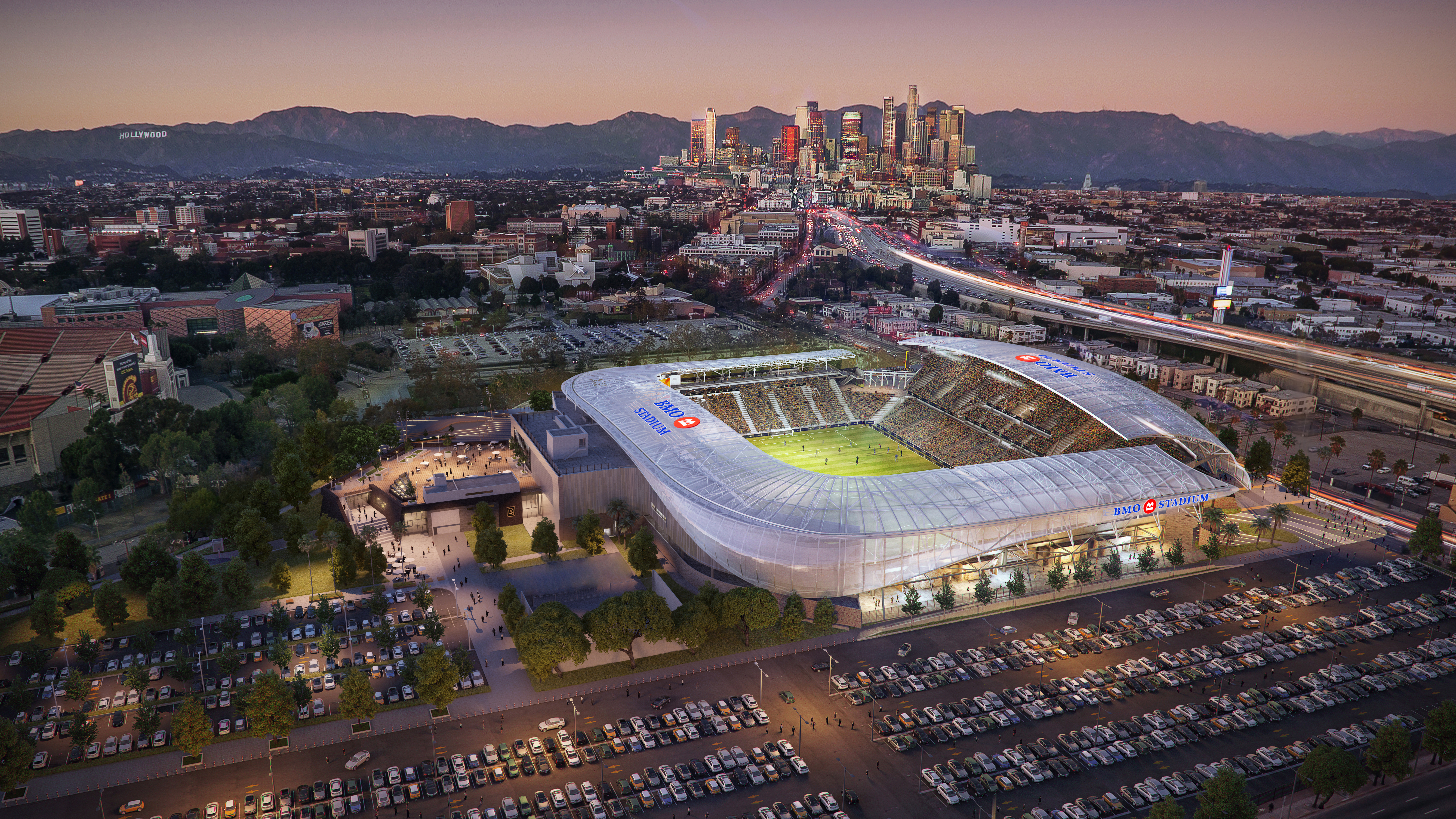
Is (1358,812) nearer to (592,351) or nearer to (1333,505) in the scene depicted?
(1333,505)

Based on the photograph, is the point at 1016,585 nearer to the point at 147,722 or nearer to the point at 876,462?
the point at 876,462

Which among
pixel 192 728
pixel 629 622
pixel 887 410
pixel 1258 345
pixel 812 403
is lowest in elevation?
pixel 192 728

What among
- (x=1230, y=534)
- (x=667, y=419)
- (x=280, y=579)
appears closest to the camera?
(x=280, y=579)

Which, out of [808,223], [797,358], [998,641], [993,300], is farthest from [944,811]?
[808,223]

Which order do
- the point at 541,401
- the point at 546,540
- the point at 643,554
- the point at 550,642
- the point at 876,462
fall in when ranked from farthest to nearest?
the point at 541,401 → the point at 876,462 → the point at 546,540 → the point at 643,554 → the point at 550,642

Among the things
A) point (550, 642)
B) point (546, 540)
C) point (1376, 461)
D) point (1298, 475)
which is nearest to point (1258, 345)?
point (1376, 461)

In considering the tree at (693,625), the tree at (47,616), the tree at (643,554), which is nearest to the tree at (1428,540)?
the tree at (693,625)

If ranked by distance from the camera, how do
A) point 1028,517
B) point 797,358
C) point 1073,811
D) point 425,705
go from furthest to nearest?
point 797,358 → point 1028,517 → point 425,705 → point 1073,811
